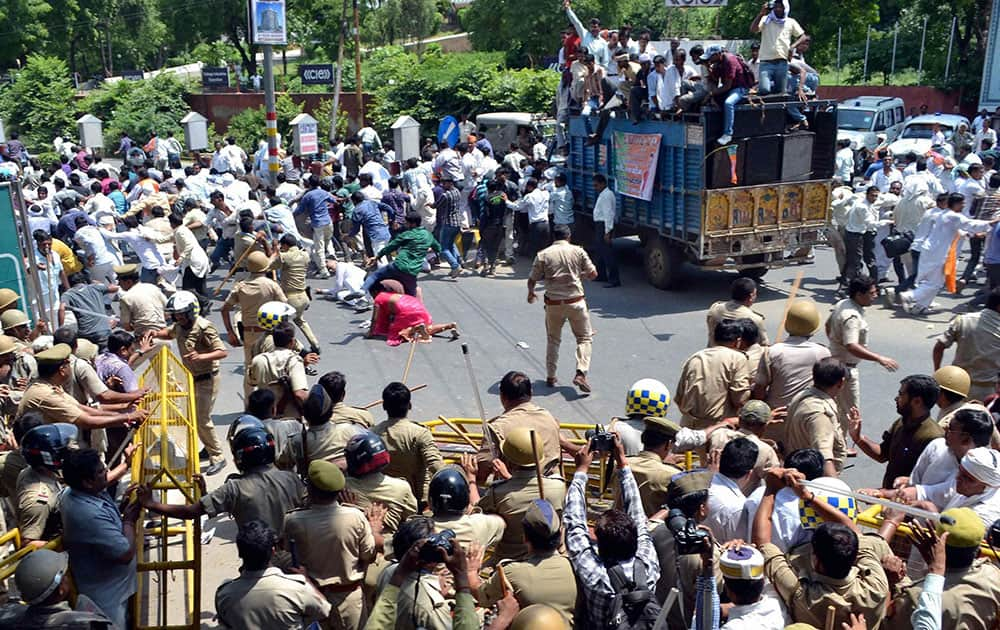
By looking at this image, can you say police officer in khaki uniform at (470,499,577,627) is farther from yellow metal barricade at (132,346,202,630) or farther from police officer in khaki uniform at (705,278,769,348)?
police officer in khaki uniform at (705,278,769,348)

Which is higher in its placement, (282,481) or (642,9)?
(642,9)

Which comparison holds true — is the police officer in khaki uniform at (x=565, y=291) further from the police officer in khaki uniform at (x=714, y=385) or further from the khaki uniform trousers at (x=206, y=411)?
the khaki uniform trousers at (x=206, y=411)

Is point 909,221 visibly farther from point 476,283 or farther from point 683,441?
point 683,441

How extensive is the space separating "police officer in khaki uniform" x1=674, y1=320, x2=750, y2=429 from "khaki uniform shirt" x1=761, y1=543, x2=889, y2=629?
8.60 feet

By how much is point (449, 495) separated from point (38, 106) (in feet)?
117

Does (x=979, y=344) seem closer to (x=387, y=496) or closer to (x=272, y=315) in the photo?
(x=387, y=496)

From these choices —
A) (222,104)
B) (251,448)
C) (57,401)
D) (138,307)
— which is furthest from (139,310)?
(222,104)

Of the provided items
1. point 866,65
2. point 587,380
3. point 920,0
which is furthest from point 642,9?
point 587,380

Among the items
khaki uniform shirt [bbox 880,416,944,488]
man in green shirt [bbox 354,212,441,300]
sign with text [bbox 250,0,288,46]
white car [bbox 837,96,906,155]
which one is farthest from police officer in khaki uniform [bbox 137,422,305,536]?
white car [bbox 837,96,906,155]

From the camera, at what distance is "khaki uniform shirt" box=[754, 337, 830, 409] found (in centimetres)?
670

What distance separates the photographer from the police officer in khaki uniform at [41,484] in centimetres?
505

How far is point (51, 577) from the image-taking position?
3.92 metres

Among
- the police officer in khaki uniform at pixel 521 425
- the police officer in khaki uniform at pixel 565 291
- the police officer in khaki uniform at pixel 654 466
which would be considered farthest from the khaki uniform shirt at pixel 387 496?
the police officer in khaki uniform at pixel 565 291

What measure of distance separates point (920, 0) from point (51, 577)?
3602 centimetres
